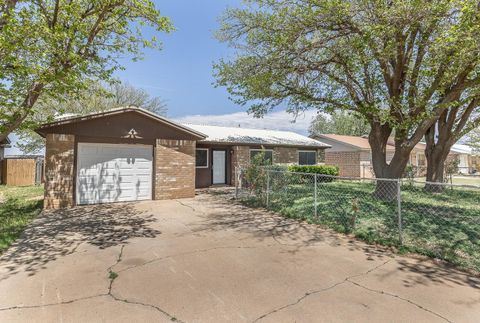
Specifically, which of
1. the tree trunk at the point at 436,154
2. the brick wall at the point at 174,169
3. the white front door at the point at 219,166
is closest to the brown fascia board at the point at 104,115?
the brick wall at the point at 174,169

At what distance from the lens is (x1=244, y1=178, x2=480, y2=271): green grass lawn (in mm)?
5113

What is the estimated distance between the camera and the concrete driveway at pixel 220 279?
307cm

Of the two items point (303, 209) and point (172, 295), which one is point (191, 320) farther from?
point (303, 209)

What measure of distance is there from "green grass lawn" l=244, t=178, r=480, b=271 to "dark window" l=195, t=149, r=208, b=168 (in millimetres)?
5105

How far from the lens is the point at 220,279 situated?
391cm

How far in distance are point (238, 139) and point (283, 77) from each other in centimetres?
636

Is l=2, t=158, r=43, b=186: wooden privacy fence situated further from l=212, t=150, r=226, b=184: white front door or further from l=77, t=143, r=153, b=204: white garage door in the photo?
l=212, t=150, r=226, b=184: white front door

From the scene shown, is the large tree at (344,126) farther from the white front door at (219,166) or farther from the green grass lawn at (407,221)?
the green grass lawn at (407,221)

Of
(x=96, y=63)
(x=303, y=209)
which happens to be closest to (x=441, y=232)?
(x=303, y=209)

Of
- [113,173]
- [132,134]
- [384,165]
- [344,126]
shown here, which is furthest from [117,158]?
[344,126]

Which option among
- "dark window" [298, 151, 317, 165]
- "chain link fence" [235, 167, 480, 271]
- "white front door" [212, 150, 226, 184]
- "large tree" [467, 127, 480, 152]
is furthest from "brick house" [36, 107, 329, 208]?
"large tree" [467, 127, 480, 152]

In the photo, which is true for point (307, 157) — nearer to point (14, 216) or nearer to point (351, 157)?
point (351, 157)

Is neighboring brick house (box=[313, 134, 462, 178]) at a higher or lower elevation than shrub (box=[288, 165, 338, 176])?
higher

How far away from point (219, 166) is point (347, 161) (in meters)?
11.9
